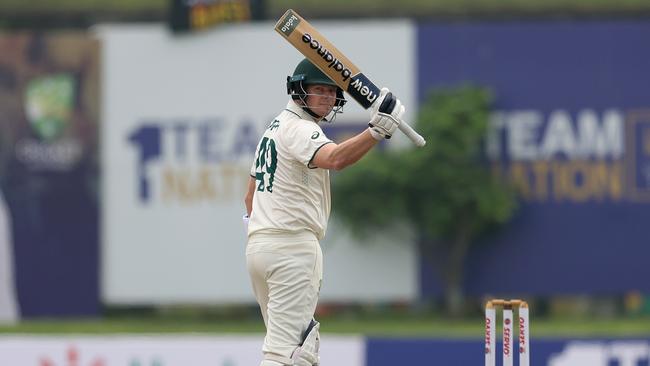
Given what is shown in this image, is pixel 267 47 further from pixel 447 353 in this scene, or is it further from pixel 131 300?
pixel 447 353

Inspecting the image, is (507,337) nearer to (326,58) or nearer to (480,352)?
(326,58)

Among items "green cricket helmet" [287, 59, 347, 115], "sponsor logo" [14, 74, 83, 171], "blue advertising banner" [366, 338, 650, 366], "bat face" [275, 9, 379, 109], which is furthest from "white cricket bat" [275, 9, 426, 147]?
"sponsor logo" [14, 74, 83, 171]

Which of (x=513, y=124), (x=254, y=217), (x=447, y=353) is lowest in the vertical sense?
(x=447, y=353)

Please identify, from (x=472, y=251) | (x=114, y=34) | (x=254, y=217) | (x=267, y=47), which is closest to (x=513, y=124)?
(x=472, y=251)

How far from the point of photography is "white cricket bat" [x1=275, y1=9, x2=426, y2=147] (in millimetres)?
6770

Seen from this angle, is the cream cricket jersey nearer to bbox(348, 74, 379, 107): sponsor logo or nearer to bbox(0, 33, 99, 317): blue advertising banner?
bbox(348, 74, 379, 107): sponsor logo

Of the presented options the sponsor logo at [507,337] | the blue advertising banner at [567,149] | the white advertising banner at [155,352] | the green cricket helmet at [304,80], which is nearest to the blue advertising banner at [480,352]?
the white advertising banner at [155,352]

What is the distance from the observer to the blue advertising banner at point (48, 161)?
17.1 meters

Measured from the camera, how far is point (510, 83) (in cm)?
1692

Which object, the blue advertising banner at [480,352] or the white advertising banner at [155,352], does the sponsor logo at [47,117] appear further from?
the blue advertising banner at [480,352]

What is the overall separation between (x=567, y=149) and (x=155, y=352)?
27.5ft

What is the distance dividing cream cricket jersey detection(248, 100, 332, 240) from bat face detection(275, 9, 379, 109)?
28 cm

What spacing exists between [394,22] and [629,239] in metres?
3.59

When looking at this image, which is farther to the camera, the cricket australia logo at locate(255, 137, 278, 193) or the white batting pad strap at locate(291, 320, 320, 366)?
the cricket australia logo at locate(255, 137, 278, 193)
